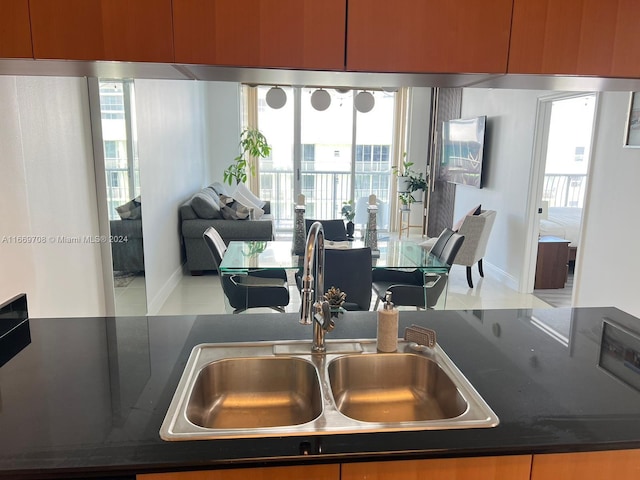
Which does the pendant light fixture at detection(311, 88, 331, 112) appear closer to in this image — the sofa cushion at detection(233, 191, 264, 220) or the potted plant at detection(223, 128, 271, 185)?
the sofa cushion at detection(233, 191, 264, 220)

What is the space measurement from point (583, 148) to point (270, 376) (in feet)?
22.6

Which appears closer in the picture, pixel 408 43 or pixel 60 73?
pixel 408 43

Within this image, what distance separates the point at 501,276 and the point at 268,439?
15.7 ft

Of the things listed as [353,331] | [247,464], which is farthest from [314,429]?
[353,331]

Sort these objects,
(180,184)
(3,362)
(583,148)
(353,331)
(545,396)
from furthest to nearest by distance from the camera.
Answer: (583,148) → (180,184) → (353,331) → (3,362) → (545,396)

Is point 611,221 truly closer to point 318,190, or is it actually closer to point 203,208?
point 203,208

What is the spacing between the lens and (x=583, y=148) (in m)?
6.66

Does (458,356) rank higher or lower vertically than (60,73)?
lower

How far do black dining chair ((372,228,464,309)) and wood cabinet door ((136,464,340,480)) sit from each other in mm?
1875

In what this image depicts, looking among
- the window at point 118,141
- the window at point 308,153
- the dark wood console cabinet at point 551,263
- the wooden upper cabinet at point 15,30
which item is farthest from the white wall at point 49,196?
the window at point 308,153

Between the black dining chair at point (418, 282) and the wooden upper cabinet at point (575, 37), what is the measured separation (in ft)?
6.15

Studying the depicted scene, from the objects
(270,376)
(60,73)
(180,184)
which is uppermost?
(60,73)

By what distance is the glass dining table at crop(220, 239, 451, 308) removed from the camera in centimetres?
304

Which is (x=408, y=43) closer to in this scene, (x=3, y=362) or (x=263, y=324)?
(x=263, y=324)
